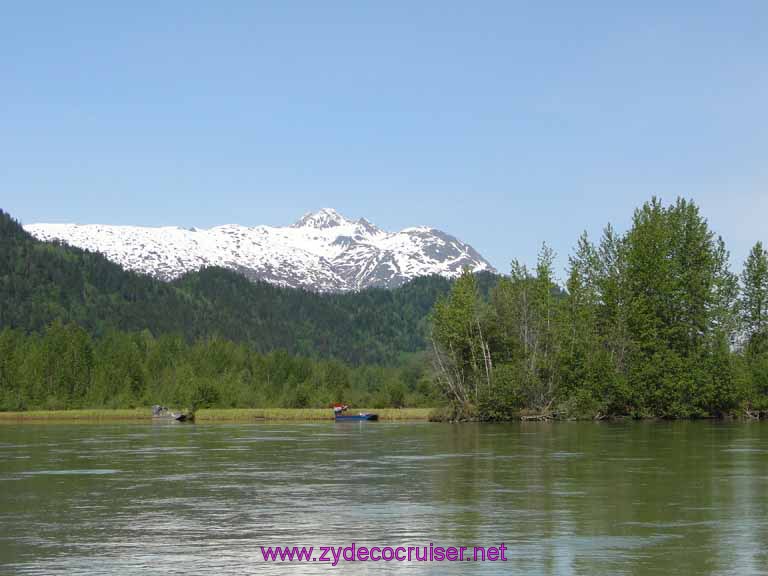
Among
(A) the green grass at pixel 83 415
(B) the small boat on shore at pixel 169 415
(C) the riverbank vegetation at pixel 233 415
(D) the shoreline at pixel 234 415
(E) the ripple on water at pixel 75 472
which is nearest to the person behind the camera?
(E) the ripple on water at pixel 75 472

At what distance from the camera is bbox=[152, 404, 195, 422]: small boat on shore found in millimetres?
127688

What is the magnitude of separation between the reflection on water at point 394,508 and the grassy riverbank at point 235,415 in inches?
2727

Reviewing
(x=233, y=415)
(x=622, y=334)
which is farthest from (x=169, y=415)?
(x=622, y=334)

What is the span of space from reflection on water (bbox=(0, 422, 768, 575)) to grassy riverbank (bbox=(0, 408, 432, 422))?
227ft

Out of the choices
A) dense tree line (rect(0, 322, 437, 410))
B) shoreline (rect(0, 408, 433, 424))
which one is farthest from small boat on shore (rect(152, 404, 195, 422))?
dense tree line (rect(0, 322, 437, 410))

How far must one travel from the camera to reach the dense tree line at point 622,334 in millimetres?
102500

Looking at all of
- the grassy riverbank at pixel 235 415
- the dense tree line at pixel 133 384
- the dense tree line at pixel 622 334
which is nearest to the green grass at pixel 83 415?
the grassy riverbank at pixel 235 415

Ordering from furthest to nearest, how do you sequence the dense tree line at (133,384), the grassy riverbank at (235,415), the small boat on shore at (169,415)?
1. the dense tree line at (133,384)
2. the small boat on shore at (169,415)
3. the grassy riverbank at (235,415)

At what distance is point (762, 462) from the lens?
4381 centimetres

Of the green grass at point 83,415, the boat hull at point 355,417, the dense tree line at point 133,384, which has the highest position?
the dense tree line at point 133,384

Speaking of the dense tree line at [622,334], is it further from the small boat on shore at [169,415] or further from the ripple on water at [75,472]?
the ripple on water at [75,472]

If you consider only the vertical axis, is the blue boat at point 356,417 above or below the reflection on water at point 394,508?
above

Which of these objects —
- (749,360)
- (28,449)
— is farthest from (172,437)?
(749,360)

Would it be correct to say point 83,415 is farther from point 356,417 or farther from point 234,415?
point 356,417
